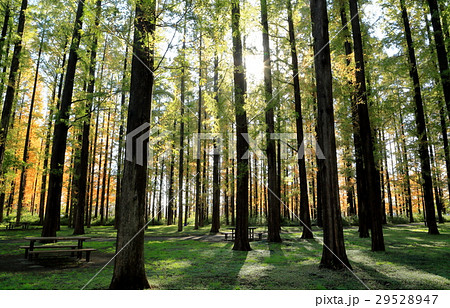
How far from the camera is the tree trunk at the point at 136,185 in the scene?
170 inches

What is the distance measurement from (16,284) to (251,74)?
1087 centimetres

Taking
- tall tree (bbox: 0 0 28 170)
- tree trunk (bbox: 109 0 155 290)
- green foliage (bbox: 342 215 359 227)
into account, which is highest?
tall tree (bbox: 0 0 28 170)

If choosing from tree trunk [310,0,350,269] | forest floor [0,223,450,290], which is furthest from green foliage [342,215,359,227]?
tree trunk [310,0,350,269]

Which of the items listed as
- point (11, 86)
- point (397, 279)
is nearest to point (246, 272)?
point (397, 279)

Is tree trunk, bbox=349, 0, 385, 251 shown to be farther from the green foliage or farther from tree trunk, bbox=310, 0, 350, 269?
the green foliage

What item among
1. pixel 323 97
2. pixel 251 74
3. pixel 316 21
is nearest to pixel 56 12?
pixel 251 74

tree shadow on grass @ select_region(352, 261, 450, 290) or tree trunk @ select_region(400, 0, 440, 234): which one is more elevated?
tree trunk @ select_region(400, 0, 440, 234)

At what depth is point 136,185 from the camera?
4523 millimetres

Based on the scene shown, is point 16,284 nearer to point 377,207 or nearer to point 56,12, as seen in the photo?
point 377,207

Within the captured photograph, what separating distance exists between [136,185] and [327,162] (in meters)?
4.50

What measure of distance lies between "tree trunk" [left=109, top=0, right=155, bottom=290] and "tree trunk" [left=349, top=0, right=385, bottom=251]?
25.3 ft

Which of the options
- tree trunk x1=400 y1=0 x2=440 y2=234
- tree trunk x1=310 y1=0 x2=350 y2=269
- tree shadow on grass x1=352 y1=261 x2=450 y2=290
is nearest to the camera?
tree shadow on grass x1=352 y1=261 x2=450 y2=290

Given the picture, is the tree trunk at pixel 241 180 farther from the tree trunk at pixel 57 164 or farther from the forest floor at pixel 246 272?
the tree trunk at pixel 57 164

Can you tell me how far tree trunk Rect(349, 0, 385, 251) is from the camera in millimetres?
8875
